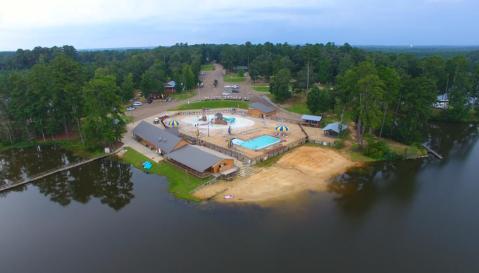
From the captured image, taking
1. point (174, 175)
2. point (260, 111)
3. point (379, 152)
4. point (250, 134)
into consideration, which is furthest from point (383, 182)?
point (260, 111)

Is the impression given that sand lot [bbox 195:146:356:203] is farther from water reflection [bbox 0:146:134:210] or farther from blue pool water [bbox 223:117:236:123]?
blue pool water [bbox 223:117:236:123]

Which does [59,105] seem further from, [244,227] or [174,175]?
[244,227]

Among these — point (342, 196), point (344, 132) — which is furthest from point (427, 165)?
point (342, 196)

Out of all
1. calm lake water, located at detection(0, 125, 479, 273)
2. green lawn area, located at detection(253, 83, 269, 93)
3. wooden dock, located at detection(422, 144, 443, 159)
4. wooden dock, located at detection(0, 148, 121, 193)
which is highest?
green lawn area, located at detection(253, 83, 269, 93)

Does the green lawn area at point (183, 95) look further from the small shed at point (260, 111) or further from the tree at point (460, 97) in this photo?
the tree at point (460, 97)

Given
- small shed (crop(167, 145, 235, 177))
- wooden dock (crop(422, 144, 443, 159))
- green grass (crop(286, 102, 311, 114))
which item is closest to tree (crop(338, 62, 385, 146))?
wooden dock (crop(422, 144, 443, 159))

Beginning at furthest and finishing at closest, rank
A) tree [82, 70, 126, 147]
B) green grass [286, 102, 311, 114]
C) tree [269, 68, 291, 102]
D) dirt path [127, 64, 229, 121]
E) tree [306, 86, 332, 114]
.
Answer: tree [269, 68, 291, 102], dirt path [127, 64, 229, 121], green grass [286, 102, 311, 114], tree [306, 86, 332, 114], tree [82, 70, 126, 147]
